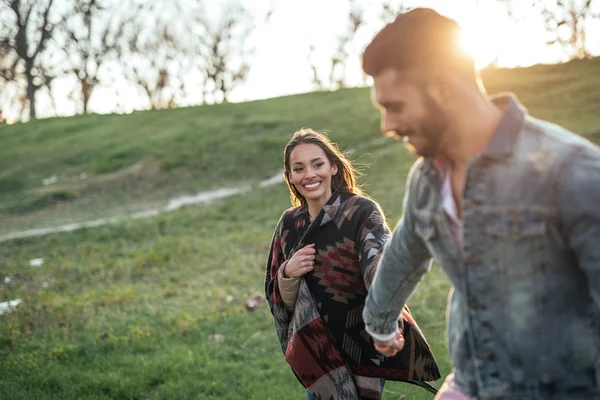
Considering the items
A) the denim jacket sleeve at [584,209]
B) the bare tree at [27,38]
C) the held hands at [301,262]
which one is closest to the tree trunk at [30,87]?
the bare tree at [27,38]

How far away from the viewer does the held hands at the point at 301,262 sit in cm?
348

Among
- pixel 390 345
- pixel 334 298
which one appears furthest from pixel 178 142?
pixel 390 345

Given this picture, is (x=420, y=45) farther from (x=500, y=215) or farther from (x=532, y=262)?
(x=532, y=262)

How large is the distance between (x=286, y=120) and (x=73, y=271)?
594 inches

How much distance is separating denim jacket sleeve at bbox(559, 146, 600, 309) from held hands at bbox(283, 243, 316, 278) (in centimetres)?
201

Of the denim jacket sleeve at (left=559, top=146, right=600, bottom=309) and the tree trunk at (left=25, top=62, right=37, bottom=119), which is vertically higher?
the tree trunk at (left=25, top=62, right=37, bottom=119)

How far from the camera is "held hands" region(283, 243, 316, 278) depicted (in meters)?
3.48

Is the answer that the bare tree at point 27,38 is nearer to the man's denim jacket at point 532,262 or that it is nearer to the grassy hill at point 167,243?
the grassy hill at point 167,243

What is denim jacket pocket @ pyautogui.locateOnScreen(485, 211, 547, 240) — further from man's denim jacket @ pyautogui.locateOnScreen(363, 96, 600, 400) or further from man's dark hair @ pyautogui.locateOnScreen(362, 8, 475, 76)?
man's dark hair @ pyautogui.locateOnScreen(362, 8, 475, 76)

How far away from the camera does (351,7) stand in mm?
37500

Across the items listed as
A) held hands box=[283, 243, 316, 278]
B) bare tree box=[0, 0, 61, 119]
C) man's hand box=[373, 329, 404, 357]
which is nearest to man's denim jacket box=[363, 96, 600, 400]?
man's hand box=[373, 329, 404, 357]

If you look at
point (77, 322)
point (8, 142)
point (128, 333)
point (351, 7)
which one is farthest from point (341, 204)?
point (351, 7)

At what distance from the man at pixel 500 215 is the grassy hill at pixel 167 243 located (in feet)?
12.4

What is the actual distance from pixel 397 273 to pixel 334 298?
126 cm
